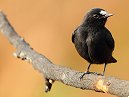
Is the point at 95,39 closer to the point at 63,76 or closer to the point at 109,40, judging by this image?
the point at 109,40

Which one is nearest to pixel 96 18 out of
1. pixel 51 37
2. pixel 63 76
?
pixel 63 76

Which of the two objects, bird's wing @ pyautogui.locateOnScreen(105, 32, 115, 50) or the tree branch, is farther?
bird's wing @ pyautogui.locateOnScreen(105, 32, 115, 50)

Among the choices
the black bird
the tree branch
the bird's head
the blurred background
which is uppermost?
the blurred background

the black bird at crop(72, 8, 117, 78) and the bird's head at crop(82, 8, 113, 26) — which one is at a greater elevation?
the bird's head at crop(82, 8, 113, 26)

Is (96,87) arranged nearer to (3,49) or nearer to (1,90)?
(1,90)

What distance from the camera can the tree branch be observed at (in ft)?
17.8

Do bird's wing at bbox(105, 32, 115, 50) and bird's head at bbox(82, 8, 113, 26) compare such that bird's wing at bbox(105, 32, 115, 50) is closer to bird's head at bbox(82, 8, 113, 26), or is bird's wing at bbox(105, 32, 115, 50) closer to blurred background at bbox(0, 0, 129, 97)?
bird's head at bbox(82, 8, 113, 26)

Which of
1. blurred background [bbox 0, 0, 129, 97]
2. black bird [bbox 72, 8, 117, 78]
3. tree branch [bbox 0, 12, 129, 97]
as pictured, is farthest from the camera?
blurred background [bbox 0, 0, 129, 97]

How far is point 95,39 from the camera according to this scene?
6.61 metres

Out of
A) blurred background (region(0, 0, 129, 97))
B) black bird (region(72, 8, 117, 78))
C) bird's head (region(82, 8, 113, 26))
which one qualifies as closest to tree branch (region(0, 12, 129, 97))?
black bird (region(72, 8, 117, 78))

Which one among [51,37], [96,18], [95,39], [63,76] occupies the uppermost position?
[51,37]

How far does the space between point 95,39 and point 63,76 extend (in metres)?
0.61

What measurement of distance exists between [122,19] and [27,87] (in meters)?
1.95

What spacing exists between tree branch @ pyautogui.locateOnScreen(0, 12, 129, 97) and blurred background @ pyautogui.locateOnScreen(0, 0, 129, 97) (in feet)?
12.1
